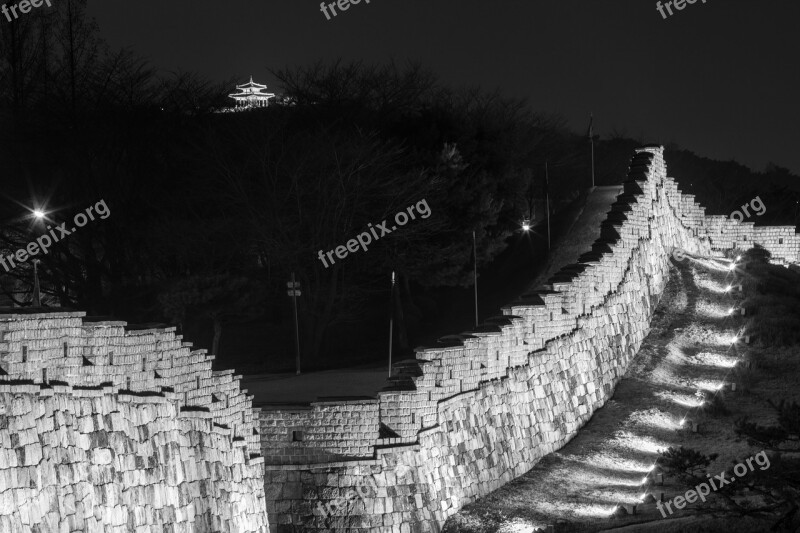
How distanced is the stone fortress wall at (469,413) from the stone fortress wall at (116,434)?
4.68ft

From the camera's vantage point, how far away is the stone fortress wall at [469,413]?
27231 millimetres

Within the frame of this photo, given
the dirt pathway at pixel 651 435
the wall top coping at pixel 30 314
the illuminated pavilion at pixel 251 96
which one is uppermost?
the illuminated pavilion at pixel 251 96

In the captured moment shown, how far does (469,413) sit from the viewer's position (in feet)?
101

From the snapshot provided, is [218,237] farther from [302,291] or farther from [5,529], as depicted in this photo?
[5,529]

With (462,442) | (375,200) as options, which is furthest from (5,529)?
(375,200)

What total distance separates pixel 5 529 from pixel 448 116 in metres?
34.7

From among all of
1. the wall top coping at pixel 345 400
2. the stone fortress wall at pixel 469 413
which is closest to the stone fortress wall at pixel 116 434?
the stone fortress wall at pixel 469 413

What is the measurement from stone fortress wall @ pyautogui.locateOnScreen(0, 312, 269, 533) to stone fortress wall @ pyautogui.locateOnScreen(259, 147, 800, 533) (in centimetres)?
143

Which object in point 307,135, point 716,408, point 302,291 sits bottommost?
point 716,408

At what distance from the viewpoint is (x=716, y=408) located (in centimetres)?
3628

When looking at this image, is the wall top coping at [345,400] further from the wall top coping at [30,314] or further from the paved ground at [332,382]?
the wall top coping at [30,314]

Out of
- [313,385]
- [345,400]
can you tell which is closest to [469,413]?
[345,400]

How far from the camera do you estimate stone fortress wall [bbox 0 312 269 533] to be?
63.1ft

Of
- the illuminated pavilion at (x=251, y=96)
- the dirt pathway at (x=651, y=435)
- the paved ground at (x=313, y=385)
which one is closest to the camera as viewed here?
the dirt pathway at (x=651, y=435)
